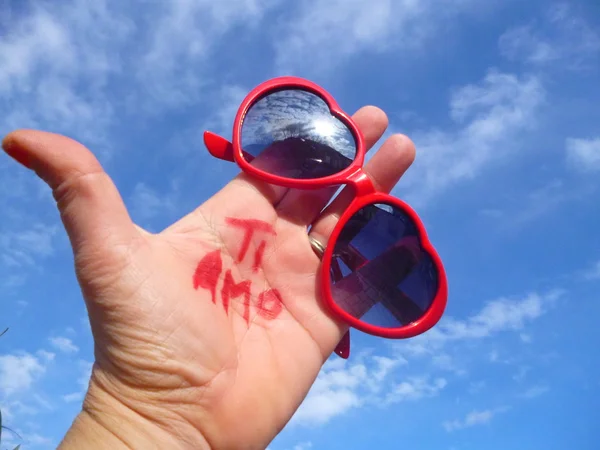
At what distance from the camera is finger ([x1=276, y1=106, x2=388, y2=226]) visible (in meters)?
2.79

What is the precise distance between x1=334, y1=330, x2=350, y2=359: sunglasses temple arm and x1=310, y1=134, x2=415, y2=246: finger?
562mm

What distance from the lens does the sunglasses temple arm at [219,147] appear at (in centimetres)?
281

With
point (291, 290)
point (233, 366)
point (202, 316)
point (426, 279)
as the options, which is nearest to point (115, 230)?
point (202, 316)

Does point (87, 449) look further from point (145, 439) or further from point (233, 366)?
point (233, 366)

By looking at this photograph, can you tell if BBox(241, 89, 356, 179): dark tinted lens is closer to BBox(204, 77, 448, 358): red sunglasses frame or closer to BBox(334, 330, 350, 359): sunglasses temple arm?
BBox(204, 77, 448, 358): red sunglasses frame

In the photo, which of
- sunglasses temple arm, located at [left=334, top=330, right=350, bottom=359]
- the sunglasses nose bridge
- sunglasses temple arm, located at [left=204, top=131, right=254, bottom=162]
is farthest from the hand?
the sunglasses nose bridge

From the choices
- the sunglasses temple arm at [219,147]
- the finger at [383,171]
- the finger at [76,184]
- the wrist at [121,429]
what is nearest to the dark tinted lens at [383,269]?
the finger at [383,171]

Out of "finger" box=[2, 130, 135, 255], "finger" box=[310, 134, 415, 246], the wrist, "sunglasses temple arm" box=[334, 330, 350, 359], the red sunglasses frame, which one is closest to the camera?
"finger" box=[2, 130, 135, 255]

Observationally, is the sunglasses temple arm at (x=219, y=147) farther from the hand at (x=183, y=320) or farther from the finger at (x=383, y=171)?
the finger at (x=383, y=171)

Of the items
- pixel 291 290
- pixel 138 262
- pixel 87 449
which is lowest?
pixel 87 449

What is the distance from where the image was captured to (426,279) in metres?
2.71

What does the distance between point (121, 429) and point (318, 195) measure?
4.87ft

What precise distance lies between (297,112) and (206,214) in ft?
2.70

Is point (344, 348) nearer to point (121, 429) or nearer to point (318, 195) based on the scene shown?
point (318, 195)
